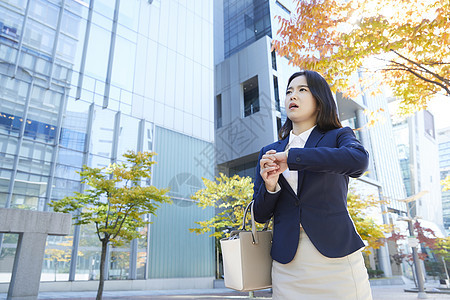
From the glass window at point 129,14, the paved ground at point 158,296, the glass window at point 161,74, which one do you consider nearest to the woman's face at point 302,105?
the paved ground at point 158,296

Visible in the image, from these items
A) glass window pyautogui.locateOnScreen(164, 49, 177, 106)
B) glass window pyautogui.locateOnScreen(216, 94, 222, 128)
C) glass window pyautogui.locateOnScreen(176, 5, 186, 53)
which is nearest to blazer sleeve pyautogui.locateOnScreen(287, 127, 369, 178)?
glass window pyautogui.locateOnScreen(164, 49, 177, 106)

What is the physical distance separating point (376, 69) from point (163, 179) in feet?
43.9

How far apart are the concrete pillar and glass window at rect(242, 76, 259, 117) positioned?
66.7 feet

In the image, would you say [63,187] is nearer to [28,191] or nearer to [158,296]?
[28,191]

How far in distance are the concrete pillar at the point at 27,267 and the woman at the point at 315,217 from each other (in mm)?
8617

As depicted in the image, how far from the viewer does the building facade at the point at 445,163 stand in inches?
1941

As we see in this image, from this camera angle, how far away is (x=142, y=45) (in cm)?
1905

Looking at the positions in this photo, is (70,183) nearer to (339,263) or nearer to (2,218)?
(2,218)

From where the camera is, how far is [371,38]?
5582 mm

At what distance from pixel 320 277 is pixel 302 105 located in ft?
2.70

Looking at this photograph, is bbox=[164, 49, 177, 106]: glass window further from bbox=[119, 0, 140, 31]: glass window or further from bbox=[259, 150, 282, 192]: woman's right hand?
bbox=[259, 150, 282, 192]: woman's right hand

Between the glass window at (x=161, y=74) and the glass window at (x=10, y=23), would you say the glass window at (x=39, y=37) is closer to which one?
the glass window at (x=10, y=23)

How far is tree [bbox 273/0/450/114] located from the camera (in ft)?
17.8

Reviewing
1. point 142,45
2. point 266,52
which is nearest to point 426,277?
point 266,52
